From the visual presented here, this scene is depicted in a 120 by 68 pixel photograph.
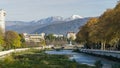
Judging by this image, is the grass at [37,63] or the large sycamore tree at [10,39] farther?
the large sycamore tree at [10,39]

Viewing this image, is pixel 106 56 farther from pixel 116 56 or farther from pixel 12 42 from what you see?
pixel 12 42

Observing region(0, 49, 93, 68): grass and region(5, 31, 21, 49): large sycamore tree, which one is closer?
region(0, 49, 93, 68): grass

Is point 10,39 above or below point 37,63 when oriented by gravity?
above

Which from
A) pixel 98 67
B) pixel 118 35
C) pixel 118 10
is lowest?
pixel 98 67

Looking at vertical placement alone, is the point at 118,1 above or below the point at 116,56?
above

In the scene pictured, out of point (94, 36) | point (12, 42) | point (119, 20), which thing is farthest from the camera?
point (12, 42)

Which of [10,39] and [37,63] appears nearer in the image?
[37,63]

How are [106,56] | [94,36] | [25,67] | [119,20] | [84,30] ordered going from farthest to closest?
[84,30] → [94,36] → [106,56] → [119,20] → [25,67]

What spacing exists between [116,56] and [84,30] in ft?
215

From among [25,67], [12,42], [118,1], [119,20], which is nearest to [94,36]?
[118,1]

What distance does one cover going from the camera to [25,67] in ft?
122

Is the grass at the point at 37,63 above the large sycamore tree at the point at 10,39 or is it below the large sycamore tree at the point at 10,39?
below

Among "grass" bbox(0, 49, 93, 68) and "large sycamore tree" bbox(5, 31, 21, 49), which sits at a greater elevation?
"large sycamore tree" bbox(5, 31, 21, 49)

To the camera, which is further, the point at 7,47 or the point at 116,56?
the point at 7,47
